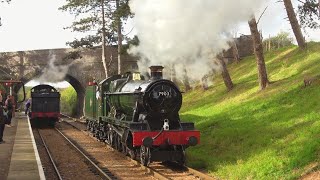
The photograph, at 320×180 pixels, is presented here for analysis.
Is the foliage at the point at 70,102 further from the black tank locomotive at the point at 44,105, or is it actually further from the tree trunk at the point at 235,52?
the tree trunk at the point at 235,52

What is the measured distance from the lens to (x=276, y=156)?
1085 cm

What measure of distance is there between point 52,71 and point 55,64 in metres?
0.76

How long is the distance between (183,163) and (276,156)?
2883 millimetres

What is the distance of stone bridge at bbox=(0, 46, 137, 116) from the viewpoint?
131 feet

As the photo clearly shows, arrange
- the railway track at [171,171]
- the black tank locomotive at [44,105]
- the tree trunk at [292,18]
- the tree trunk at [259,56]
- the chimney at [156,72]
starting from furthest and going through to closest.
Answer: the black tank locomotive at [44,105] < the tree trunk at [292,18] < the tree trunk at [259,56] < the chimney at [156,72] < the railway track at [171,171]

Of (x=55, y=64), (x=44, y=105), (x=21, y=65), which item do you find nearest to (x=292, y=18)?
(x=44, y=105)

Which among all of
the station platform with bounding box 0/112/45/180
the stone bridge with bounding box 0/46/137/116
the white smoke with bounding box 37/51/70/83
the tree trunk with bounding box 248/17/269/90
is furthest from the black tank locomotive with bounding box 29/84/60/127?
the tree trunk with bounding box 248/17/269/90

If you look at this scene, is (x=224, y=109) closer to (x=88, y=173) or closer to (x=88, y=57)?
(x=88, y=173)

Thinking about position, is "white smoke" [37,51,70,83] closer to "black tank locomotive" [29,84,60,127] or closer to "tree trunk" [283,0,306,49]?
"black tank locomotive" [29,84,60,127]

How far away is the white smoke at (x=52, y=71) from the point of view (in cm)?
4000

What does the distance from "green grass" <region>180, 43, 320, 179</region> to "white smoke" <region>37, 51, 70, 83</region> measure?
72.7ft

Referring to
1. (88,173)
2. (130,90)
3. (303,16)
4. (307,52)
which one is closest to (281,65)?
(307,52)

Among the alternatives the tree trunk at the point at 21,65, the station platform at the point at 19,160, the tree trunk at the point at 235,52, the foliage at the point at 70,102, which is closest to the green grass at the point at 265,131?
the station platform at the point at 19,160

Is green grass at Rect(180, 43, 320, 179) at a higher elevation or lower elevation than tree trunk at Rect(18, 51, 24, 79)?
lower
